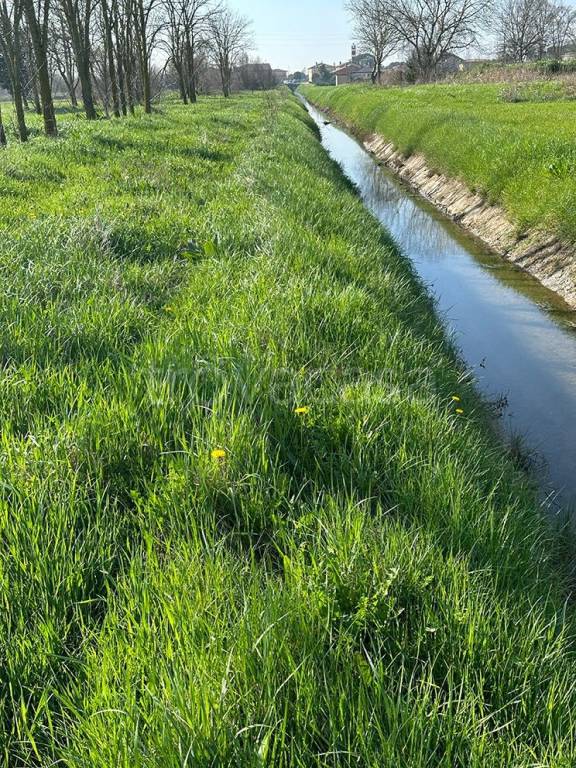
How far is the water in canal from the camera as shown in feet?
16.3

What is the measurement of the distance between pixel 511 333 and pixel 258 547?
598 cm

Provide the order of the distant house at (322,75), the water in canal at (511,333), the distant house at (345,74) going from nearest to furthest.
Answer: the water in canal at (511,333)
the distant house at (345,74)
the distant house at (322,75)

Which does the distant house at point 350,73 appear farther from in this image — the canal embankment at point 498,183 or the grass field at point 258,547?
the grass field at point 258,547

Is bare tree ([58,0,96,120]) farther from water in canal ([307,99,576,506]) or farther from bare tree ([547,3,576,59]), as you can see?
bare tree ([547,3,576,59])

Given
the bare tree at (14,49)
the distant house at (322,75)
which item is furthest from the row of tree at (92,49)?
the distant house at (322,75)

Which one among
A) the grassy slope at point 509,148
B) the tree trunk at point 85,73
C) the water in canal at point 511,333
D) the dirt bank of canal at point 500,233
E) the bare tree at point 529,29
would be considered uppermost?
the bare tree at point 529,29

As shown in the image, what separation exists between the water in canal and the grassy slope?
39.3 inches

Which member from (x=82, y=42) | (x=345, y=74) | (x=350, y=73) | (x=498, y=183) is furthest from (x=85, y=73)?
(x=345, y=74)

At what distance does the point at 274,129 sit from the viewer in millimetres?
17953

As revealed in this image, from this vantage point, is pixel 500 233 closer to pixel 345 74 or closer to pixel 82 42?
pixel 82 42

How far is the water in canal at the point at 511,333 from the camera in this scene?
16.3ft

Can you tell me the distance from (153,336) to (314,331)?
99cm

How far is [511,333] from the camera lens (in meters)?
7.29

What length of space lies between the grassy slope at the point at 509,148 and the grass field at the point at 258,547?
21.9ft
